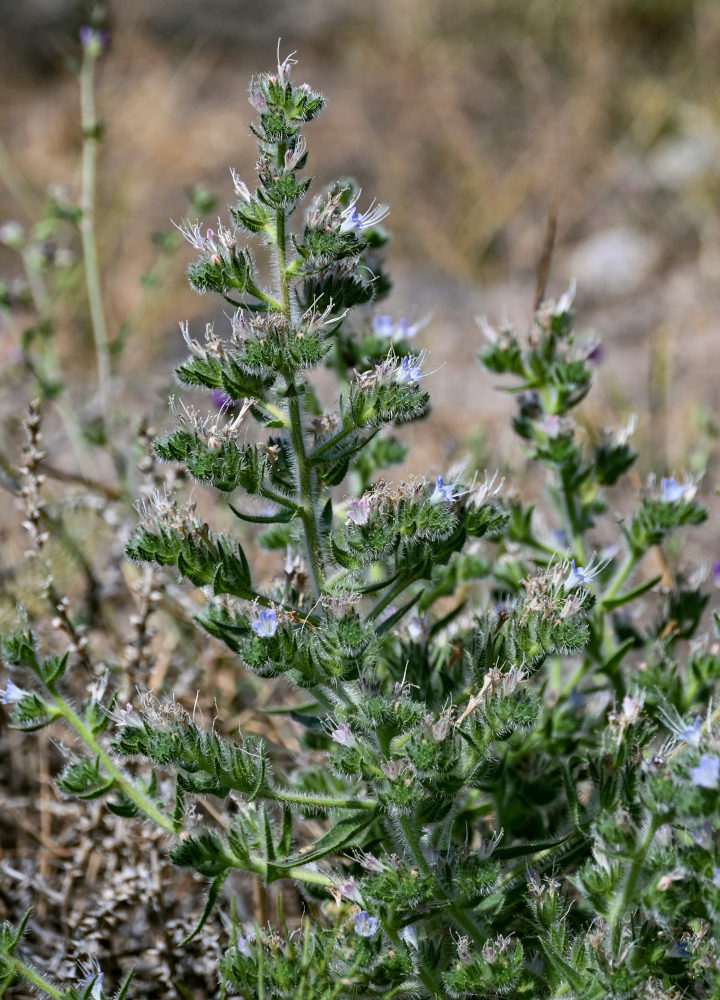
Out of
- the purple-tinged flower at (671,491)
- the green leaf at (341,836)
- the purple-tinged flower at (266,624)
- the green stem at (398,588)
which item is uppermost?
the purple-tinged flower at (671,491)

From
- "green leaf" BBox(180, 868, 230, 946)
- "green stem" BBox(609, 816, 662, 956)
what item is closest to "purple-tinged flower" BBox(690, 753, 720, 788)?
"green stem" BBox(609, 816, 662, 956)

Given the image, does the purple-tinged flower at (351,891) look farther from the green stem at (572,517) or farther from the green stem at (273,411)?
the green stem at (572,517)

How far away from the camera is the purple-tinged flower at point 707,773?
1.43 meters

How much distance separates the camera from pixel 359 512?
171 centimetres

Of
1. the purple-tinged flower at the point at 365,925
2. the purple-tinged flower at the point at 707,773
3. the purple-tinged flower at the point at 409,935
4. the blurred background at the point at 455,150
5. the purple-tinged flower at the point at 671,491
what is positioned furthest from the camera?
the blurred background at the point at 455,150

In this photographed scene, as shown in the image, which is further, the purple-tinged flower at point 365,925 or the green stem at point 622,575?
the green stem at point 622,575

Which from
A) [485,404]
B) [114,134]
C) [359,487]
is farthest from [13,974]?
[114,134]

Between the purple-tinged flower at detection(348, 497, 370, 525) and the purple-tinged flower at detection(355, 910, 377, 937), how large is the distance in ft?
2.07

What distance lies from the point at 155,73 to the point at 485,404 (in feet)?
18.3

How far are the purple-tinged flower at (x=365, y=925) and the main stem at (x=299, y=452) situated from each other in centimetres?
53

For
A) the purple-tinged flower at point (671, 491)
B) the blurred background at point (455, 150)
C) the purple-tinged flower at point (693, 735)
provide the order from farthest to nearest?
the blurred background at point (455, 150)
the purple-tinged flower at point (671, 491)
the purple-tinged flower at point (693, 735)

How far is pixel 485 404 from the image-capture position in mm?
5258

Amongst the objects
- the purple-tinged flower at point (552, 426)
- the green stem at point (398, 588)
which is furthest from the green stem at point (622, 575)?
the green stem at point (398, 588)

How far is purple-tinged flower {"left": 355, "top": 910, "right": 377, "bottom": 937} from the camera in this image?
1653 mm
